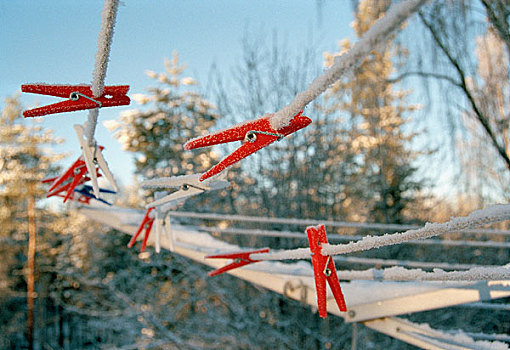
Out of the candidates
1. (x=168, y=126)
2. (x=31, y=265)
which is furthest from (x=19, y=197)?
(x=168, y=126)

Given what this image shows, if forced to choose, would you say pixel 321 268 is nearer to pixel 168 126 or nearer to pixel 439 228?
pixel 439 228

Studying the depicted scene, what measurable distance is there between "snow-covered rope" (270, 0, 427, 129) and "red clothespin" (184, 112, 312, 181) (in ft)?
0.35

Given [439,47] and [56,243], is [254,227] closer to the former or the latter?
[439,47]

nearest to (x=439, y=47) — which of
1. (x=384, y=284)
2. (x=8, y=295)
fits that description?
(x=384, y=284)

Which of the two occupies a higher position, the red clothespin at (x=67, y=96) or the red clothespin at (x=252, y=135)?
the red clothespin at (x=67, y=96)

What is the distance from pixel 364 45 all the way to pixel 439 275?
62 cm

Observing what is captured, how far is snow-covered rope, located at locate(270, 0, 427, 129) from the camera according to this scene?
0.39 meters

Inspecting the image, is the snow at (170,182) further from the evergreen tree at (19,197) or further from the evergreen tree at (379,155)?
the evergreen tree at (19,197)

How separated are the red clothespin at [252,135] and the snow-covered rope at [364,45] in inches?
4.2

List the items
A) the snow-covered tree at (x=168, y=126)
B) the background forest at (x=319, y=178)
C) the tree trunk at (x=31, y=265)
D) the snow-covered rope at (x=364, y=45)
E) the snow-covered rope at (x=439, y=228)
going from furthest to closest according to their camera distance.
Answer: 1. the tree trunk at (x=31, y=265)
2. the snow-covered tree at (x=168, y=126)
3. the background forest at (x=319, y=178)
4. the snow-covered rope at (x=439, y=228)
5. the snow-covered rope at (x=364, y=45)

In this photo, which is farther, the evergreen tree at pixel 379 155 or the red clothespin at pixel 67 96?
the evergreen tree at pixel 379 155

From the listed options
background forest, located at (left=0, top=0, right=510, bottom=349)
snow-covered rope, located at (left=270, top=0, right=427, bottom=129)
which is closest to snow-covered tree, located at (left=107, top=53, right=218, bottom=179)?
background forest, located at (left=0, top=0, right=510, bottom=349)

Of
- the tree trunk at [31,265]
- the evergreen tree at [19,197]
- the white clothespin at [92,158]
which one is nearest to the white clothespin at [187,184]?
the white clothespin at [92,158]

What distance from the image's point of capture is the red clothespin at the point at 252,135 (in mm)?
664
